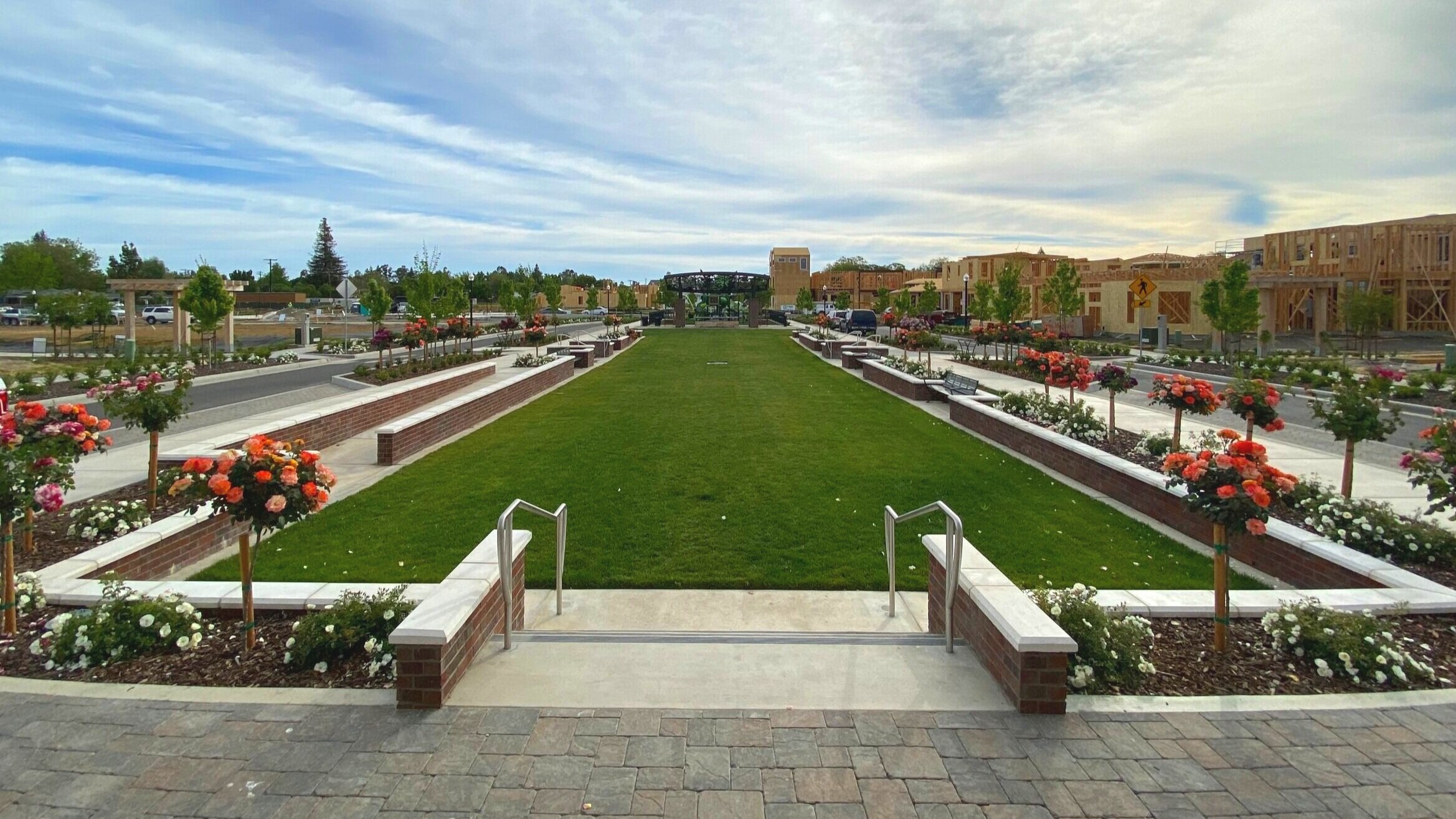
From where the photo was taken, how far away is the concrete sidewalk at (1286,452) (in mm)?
9469

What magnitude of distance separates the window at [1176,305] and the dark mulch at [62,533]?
164 feet

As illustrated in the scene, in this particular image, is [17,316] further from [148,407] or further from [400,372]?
[148,407]

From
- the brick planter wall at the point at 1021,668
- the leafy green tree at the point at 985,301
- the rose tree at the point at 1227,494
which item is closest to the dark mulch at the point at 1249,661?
the rose tree at the point at 1227,494

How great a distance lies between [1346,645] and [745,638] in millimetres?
3499

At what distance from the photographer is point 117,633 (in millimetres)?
4984

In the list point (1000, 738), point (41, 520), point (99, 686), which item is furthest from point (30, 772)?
point (41, 520)

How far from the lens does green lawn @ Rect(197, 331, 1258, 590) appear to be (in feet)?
23.3

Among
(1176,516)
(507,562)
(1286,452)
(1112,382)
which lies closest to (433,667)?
(507,562)

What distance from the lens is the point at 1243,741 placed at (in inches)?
159

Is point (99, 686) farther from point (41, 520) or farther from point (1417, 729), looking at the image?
point (1417, 729)

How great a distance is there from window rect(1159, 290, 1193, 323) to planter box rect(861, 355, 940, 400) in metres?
30.7

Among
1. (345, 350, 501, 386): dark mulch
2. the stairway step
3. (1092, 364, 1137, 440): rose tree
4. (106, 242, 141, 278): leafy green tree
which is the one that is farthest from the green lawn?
(106, 242, 141, 278): leafy green tree

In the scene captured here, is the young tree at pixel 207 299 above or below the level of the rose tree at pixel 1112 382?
above

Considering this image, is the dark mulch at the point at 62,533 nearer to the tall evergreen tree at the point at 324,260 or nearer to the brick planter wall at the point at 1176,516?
the brick planter wall at the point at 1176,516
